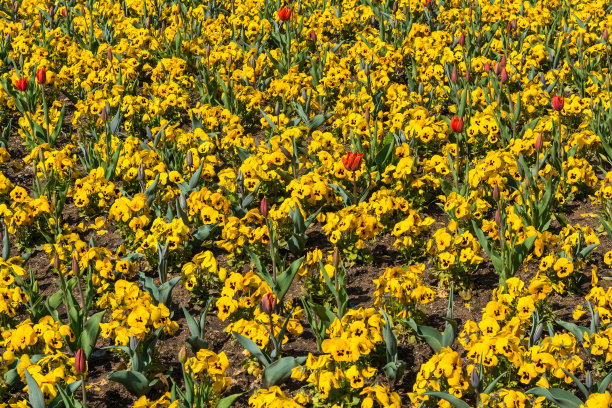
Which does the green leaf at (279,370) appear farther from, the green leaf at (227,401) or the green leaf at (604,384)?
the green leaf at (604,384)

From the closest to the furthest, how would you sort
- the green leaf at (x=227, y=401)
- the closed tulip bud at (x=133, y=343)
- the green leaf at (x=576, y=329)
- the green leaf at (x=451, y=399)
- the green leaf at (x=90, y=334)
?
the green leaf at (x=451, y=399)
the green leaf at (x=227, y=401)
the closed tulip bud at (x=133, y=343)
the green leaf at (x=576, y=329)
the green leaf at (x=90, y=334)

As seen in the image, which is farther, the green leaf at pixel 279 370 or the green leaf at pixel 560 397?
the green leaf at pixel 279 370

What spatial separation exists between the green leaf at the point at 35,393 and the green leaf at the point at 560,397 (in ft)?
7.46

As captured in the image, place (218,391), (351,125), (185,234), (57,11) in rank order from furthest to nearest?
(57,11), (351,125), (185,234), (218,391)

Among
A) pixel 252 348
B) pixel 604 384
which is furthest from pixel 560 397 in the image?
pixel 252 348

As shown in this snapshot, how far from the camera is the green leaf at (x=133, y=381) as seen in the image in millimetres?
3861

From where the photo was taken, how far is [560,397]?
11.6 feet

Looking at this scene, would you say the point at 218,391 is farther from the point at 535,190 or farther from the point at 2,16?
the point at 2,16

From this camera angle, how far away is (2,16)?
9578 mm

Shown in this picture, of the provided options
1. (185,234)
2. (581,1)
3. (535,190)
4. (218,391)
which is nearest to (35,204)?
(185,234)

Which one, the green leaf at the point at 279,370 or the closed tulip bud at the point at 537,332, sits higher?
the closed tulip bud at the point at 537,332

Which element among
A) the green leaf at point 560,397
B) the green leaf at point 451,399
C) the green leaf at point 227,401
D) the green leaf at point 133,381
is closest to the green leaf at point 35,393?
the green leaf at point 133,381

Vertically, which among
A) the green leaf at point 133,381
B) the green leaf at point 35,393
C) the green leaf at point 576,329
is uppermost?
the green leaf at point 576,329

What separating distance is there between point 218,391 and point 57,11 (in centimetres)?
707
